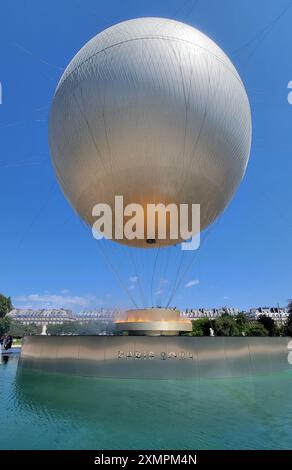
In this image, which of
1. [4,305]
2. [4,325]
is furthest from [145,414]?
[4,305]

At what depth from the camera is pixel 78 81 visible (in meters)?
13.8

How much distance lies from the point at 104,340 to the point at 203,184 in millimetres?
8183

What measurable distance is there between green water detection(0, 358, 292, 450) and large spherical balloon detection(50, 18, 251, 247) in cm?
807

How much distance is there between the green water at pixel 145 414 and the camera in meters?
5.64

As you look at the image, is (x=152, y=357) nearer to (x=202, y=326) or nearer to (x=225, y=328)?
(x=202, y=326)

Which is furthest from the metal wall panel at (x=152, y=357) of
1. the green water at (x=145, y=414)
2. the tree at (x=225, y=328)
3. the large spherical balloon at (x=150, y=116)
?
the tree at (x=225, y=328)

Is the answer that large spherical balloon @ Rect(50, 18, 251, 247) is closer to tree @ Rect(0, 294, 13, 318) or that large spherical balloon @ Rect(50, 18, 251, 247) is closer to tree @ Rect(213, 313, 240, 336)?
tree @ Rect(213, 313, 240, 336)

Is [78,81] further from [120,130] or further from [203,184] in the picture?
[203,184]

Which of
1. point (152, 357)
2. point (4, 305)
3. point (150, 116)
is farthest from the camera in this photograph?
point (4, 305)

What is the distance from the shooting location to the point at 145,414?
24.2ft

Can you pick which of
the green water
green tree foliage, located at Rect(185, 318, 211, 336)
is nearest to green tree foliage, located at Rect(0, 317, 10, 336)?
green tree foliage, located at Rect(185, 318, 211, 336)

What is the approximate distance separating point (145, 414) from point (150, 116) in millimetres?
10408

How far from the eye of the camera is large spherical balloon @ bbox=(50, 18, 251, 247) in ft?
41.7
